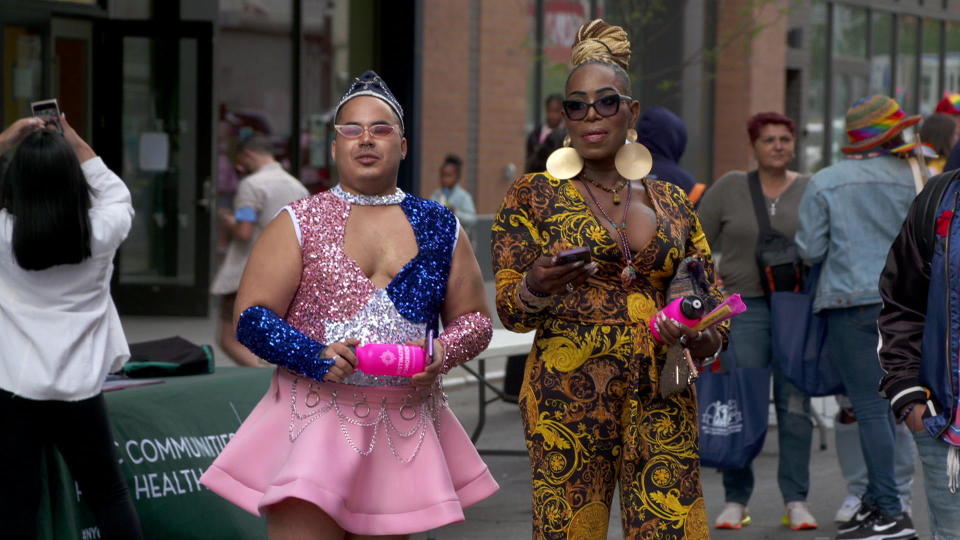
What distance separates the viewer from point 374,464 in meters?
4.31

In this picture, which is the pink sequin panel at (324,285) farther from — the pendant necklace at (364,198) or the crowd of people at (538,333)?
the pendant necklace at (364,198)

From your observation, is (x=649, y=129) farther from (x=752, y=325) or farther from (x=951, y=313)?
(x=951, y=313)

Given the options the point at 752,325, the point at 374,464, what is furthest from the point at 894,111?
the point at 374,464

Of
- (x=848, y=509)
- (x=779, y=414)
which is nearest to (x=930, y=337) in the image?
(x=779, y=414)

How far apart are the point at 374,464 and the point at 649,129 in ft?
13.6

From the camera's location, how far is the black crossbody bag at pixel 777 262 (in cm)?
763

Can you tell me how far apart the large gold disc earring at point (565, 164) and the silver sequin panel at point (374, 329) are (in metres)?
0.68

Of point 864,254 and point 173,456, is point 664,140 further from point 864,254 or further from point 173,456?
point 173,456

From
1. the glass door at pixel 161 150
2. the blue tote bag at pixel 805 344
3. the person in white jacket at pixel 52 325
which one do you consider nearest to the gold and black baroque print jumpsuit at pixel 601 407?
the person in white jacket at pixel 52 325

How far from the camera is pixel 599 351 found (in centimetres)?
450

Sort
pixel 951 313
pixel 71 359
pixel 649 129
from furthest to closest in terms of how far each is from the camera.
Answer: pixel 649 129 < pixel 71 359 < pixel 951 313

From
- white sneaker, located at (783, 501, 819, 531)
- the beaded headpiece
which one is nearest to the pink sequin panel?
the beaded headpiece

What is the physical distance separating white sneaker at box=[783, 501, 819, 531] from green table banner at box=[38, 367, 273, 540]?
2.71 metres

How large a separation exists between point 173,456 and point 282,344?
8.02 ft
